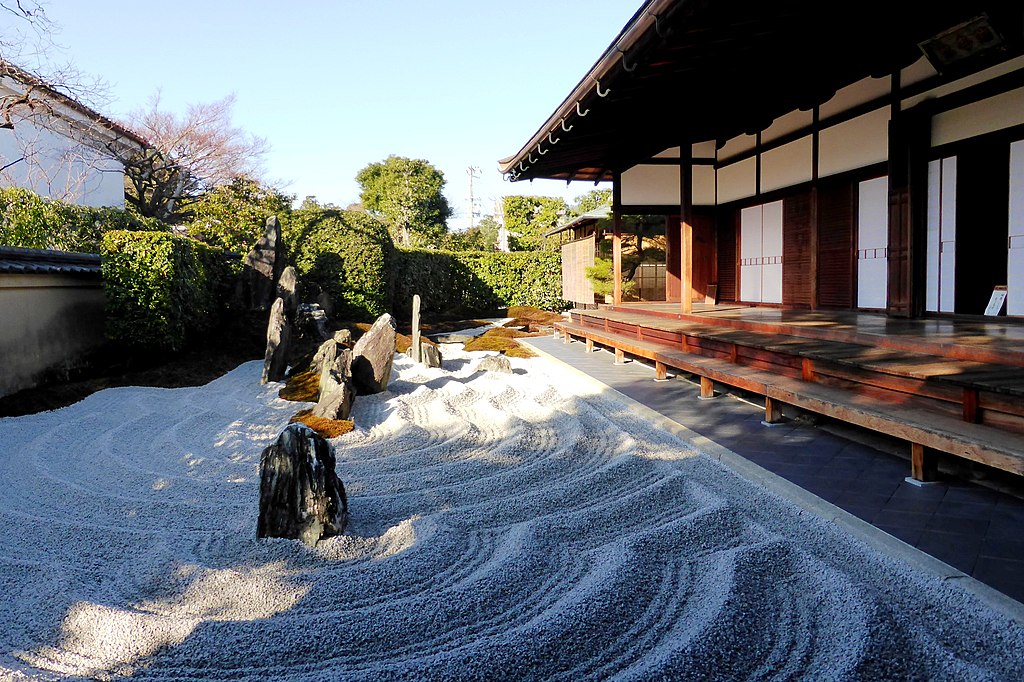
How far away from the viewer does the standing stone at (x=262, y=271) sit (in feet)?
33.0

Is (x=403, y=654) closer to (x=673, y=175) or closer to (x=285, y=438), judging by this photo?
(x=285, y=438)

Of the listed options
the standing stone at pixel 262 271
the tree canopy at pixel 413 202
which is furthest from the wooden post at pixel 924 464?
the tree canopy at pixel 413 202

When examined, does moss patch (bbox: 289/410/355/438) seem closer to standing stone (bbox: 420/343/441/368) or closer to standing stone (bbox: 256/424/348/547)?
standing stone (bbox: 256/424/348/547)

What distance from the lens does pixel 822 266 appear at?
26.8ft

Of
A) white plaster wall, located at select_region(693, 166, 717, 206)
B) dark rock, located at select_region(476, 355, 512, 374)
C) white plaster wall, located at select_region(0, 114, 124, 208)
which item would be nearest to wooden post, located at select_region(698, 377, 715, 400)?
dark rock, located at select_region(476, 355, 512, 374)

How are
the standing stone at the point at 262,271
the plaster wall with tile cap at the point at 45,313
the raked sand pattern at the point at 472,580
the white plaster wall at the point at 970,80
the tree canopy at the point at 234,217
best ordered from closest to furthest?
the raked sand pattern at the point at 472,580 < the white plaster wall at the point at 970,80 < the plaster wall with tile cap at the point at 45,313 < the standing stone at the point at 262,271 < the tree canopy at the point at 234,217

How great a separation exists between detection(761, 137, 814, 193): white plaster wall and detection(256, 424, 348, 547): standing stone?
24.7 feet

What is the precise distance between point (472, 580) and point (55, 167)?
50.7 ft

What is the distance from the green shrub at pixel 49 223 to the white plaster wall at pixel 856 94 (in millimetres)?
10336

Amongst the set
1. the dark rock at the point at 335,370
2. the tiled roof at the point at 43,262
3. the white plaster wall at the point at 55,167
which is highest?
the white plaster wall at the point at 55,167

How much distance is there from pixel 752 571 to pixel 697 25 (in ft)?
12.0

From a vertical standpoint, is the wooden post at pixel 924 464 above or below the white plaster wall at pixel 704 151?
below

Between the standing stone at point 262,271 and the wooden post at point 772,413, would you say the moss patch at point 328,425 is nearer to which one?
the wooden post at point 772,413

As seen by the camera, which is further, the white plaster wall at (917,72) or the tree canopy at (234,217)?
the tree canopy at (234,217)
